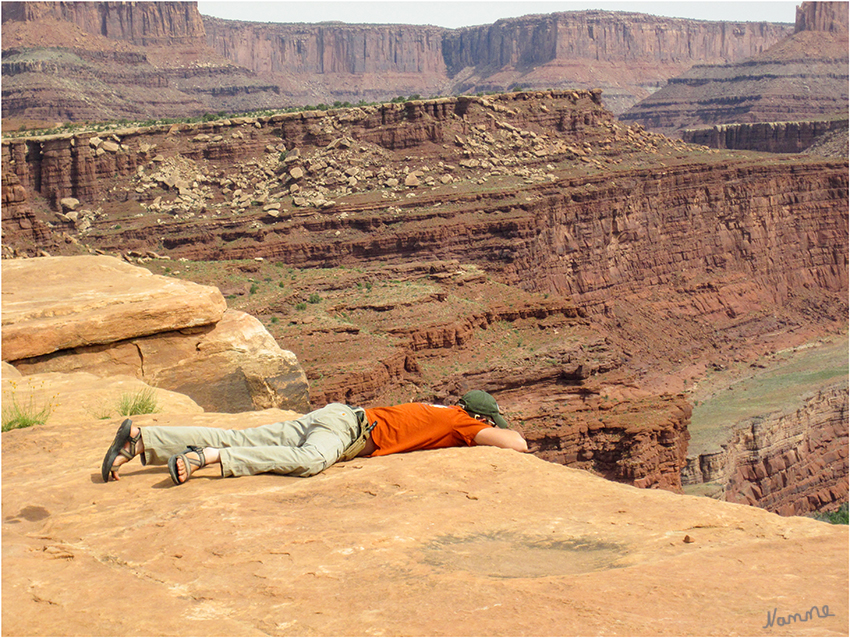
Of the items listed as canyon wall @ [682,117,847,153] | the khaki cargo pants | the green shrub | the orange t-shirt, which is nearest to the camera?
the khaki cargo pants

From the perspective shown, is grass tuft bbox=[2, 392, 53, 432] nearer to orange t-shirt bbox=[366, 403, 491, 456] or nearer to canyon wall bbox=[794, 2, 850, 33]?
orange t-shirt bbox=[366, 403, 491, 456]

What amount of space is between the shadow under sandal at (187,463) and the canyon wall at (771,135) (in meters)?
102

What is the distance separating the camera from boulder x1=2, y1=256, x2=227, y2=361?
12.2m

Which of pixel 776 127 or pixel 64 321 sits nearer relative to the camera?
pixel 64 321

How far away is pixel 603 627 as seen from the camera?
5.33 metres

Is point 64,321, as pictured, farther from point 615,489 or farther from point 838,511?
point 838,511

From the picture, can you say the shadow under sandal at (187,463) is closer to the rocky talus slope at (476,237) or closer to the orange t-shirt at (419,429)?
the orange t-shirt at (419,429)

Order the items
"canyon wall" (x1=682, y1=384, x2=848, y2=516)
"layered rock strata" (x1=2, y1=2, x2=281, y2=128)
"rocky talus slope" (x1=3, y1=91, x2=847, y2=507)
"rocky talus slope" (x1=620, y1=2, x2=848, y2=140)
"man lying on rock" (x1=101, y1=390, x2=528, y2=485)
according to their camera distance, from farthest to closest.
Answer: "rocky talus slope" (x1=620, y1=2, x2=848, y2=140), "layered rock strata" (x1=2, y1=2, x2=281, y2=128), "rocky talus slope" (x1=3, y1=91, x2=847, y2=507), "canyon wall" (x1=682, y1=384, x2=848, y2=516), "man lying on rock" (x1=101, y1=390, x2=528, y2=485)

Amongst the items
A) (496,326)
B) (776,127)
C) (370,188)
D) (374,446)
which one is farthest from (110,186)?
(776,127)

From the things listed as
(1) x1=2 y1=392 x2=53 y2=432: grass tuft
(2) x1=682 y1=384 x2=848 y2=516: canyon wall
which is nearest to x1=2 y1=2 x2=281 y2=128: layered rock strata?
(2) x1=682 y1=384 x2=848 y2=516: canyon wall

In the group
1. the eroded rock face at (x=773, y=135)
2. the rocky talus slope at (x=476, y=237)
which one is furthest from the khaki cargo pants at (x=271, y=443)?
the eroded rock face at (x=773, y=135)

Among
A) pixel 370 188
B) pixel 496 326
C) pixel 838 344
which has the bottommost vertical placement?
pixel 838 344

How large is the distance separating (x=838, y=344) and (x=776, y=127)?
1962 inches
